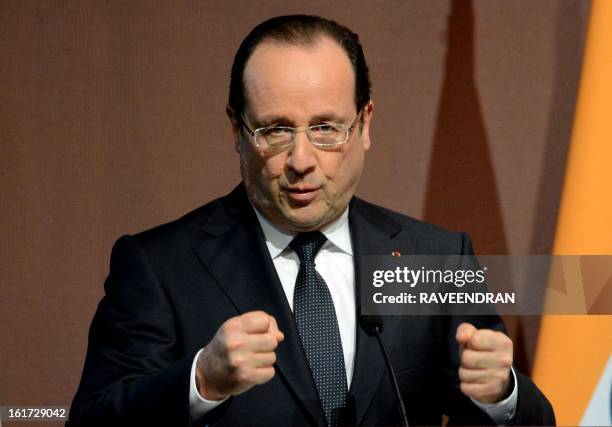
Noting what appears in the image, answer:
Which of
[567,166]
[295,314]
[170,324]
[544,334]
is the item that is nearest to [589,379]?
[544,334]

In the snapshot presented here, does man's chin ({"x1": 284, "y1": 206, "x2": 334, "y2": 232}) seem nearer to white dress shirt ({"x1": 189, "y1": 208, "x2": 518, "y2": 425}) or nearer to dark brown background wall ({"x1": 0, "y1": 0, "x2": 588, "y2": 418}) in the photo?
white dress shirt ({"x1": 189, "y1": 208, "x2": 518, "y2": 425})

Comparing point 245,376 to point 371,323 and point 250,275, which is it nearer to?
point 371,323

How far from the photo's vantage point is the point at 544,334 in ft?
8.28

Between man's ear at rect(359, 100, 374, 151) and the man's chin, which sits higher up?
man's ear at rect(359, 100, 374, 151)

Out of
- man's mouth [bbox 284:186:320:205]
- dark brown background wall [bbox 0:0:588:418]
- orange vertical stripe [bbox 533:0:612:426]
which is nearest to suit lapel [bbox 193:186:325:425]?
man's mouth [bbox 284:186:320:205]

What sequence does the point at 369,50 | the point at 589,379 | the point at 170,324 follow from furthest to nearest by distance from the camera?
1. the point at 369,50
2. the point at 589,379
3. the point at 170,324

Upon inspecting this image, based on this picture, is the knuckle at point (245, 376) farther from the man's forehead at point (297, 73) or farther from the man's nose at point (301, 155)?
the man's forehead at point (297, 73)

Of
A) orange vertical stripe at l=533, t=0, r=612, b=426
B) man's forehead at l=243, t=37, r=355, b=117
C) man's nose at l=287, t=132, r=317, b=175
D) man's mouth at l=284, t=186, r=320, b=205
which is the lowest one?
orange vertical stripe at l=533, t=0, r=612, b=426

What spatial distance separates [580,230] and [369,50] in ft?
2.54

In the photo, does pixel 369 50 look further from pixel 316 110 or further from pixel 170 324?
pixel 170 324

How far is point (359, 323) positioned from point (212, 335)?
11.4 inches

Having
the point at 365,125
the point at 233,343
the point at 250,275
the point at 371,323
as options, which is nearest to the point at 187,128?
the point at 365,125

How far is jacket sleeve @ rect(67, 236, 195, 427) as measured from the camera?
1.60 m

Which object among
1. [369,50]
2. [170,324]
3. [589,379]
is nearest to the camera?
[170,324]
